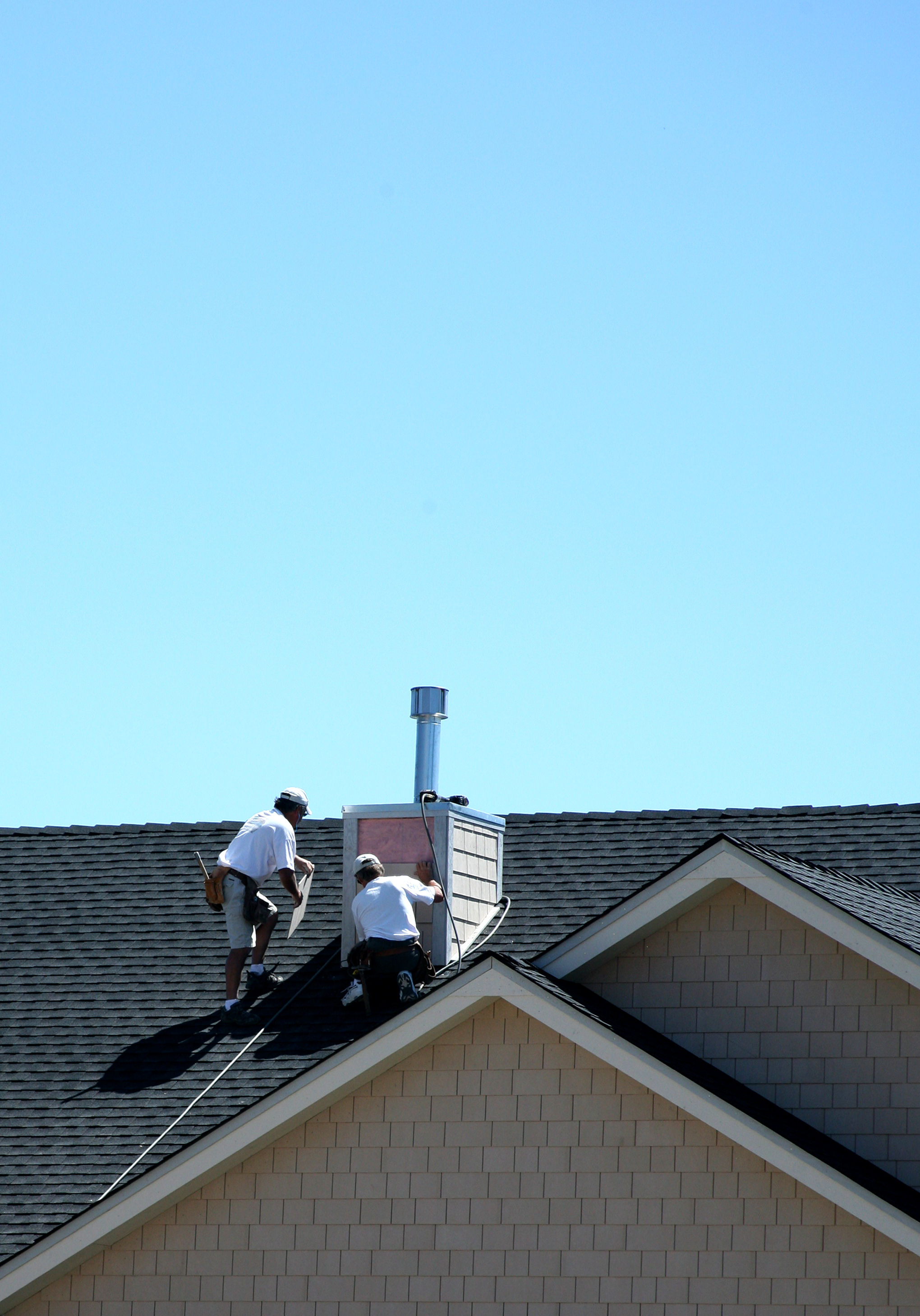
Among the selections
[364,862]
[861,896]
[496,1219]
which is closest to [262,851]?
[364,862]

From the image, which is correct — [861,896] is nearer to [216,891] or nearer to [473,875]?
[473,875]

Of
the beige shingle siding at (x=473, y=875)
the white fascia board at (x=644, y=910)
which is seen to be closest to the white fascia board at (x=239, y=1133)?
the white fascia board at (x=644, y=910)

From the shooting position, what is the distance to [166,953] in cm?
1495

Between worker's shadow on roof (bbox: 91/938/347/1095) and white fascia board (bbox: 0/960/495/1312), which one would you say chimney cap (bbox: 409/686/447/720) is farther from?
white fascia board (bbox: 0/960/495/1312)

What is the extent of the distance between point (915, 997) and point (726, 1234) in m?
1.92

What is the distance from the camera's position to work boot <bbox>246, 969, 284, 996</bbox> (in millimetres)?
14000

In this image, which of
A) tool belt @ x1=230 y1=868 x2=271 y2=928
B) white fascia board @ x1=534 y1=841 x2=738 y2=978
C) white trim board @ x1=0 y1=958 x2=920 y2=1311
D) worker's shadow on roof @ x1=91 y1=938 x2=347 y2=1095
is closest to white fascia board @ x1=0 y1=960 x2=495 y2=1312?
white trim board @ x1=0 y1=958 x2=920 y2=1311

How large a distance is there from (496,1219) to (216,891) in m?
3.92

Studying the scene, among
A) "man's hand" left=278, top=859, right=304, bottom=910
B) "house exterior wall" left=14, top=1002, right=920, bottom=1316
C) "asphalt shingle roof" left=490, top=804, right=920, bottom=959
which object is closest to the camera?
"house exterior wall" left=14, top=1002, right=920, bottom=1316

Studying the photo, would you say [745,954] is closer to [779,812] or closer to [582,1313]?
[582,1313]

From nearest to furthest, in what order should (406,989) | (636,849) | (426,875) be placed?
1. (406,989)
2. (426,875)
3. (636,849)

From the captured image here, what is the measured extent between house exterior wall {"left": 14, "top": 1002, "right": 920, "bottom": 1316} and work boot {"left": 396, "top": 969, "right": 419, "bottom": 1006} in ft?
5.11

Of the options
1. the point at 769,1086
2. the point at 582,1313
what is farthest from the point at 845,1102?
the point at 582,1313

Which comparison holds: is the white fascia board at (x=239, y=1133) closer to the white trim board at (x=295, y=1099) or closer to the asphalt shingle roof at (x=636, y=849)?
the white trim board at (x=295, y=1099)
